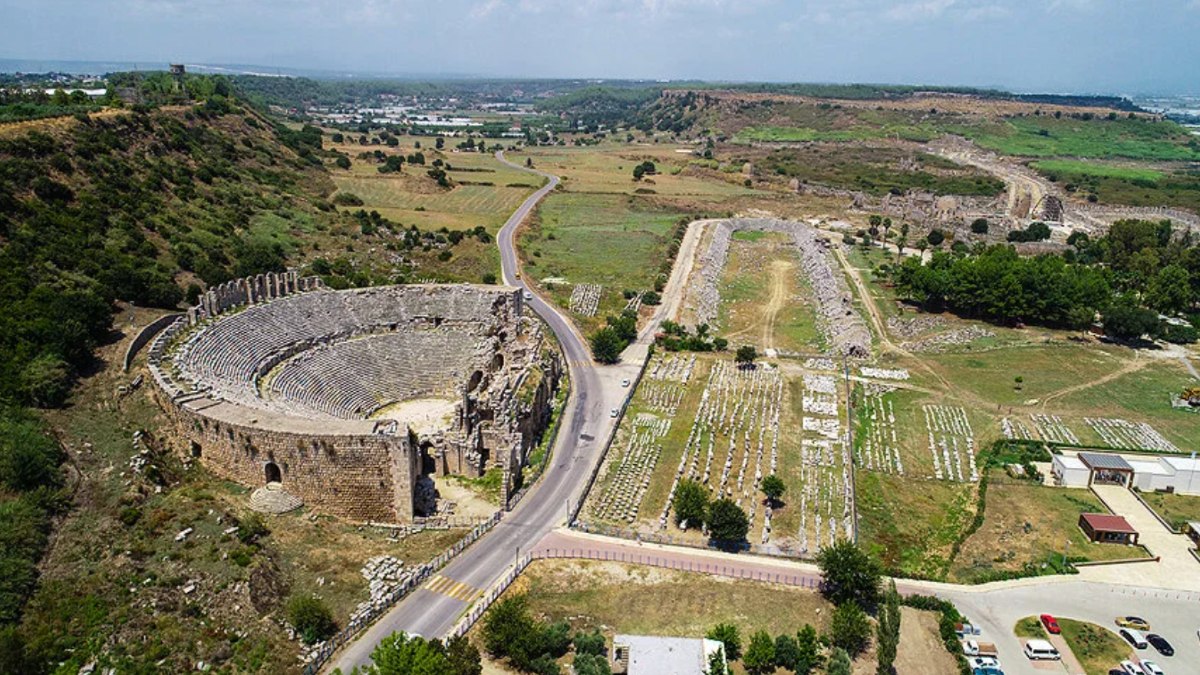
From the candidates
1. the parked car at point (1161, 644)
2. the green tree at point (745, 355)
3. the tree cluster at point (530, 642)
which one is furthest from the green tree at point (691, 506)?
the green tree at point (745, 355)

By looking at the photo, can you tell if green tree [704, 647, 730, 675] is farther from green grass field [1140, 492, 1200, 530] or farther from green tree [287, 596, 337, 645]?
green grass field [1140, 492, 1200, 530]

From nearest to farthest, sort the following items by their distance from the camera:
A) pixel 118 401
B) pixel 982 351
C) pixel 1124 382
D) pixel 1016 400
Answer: pixel 118 401, pixel 1016 400, pixel 1124 382, pixel 982 351

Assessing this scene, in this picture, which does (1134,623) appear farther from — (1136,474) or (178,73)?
(178,73)

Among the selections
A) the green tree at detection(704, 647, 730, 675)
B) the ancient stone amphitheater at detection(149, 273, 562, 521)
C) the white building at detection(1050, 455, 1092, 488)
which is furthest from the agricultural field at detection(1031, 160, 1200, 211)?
the green tree at detection(704, 647, 730, 675)

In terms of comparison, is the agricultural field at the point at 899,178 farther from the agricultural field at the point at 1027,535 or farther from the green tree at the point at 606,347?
the agricultural field at the point at 1027,535

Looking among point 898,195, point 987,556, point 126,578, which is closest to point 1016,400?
point 987,556

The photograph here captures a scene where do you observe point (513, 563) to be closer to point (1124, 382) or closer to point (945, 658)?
point (945, 658)
